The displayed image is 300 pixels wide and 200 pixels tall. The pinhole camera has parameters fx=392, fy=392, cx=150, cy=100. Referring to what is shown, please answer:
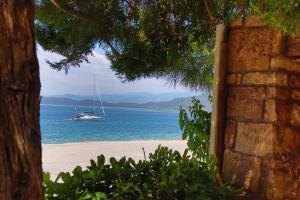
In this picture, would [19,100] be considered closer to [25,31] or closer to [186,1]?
[25,31]

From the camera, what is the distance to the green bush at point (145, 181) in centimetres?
196

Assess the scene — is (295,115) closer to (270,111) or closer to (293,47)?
(270,111)

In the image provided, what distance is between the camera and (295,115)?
2.27 meters

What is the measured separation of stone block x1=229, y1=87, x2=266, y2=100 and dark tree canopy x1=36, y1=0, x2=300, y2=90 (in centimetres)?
51

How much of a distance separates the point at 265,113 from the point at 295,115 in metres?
0.20

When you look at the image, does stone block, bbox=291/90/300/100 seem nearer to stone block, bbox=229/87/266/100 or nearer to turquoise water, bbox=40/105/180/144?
stone block, bbox=229/87/266/100

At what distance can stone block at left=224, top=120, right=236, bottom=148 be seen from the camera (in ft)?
7.82

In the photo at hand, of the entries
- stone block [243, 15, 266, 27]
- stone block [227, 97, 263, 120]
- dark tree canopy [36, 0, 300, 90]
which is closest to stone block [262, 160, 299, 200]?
stone block [227, 97, 263, 120]

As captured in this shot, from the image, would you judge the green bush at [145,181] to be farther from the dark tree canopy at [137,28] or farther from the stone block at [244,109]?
the dark tree canopy at [137,28]

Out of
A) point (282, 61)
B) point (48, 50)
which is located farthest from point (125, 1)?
point (282, 61)

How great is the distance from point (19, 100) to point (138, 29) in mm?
A: 2301

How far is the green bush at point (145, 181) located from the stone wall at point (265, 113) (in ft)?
0.52

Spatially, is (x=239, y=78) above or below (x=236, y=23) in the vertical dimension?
below

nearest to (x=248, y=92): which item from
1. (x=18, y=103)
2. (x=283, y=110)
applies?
(x=283, y=110)
